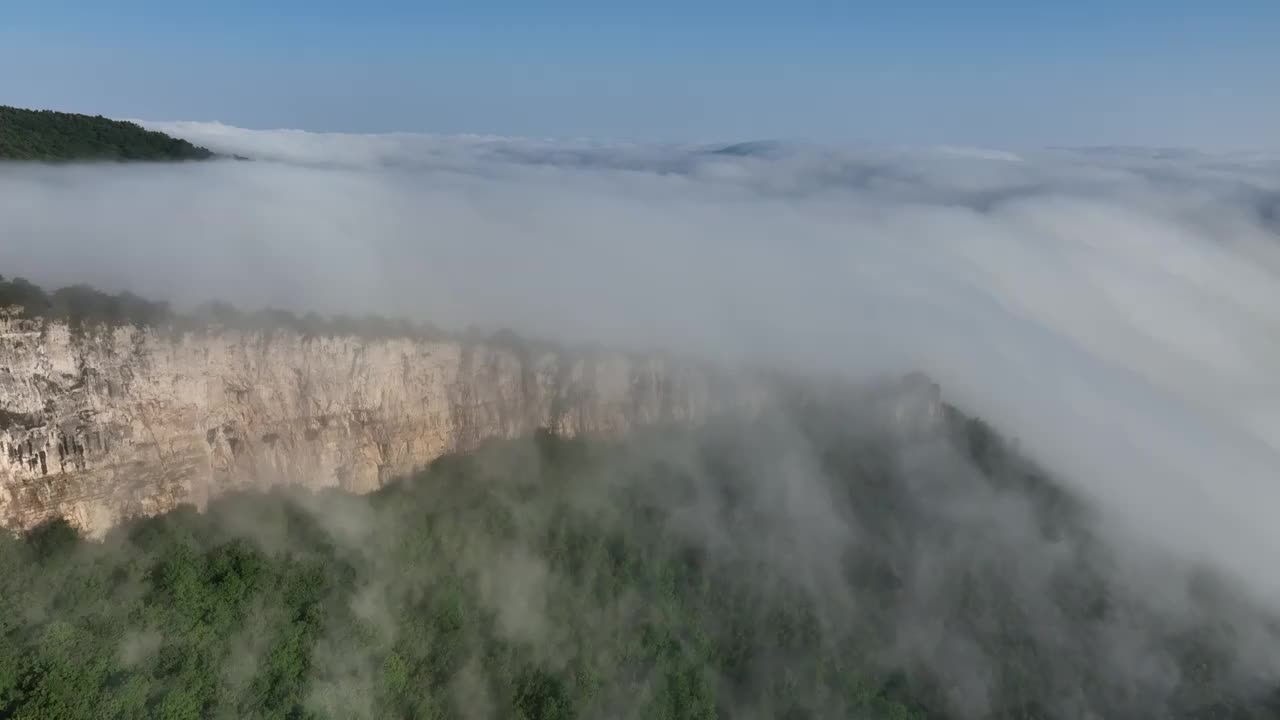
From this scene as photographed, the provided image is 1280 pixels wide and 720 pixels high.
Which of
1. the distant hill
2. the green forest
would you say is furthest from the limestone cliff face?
the distant hill

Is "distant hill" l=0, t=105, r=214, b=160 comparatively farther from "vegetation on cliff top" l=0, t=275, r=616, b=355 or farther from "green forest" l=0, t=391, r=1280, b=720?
"green forest" l=0, t=391, r=1280, b=720

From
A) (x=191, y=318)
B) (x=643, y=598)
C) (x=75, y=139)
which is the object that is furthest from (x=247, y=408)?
(x=75, y=139)

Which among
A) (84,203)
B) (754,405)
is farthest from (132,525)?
(754,405)

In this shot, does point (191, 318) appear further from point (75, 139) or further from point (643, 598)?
point (643, 598)

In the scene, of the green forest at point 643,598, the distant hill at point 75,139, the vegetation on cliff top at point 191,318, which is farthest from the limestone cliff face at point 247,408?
the distant hill at point 75,139

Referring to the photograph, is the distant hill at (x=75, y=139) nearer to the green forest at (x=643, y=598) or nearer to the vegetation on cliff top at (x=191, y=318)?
the vegetation on cliff top at (x=191, y=318)
